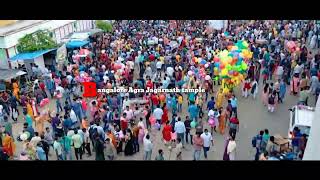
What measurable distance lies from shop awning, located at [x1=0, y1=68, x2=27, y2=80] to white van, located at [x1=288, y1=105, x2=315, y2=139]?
609 centimetres

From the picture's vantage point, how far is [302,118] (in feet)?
29.1

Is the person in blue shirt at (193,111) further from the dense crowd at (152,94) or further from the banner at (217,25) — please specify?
the banner at (217,25)

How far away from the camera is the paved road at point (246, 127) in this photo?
8906 millimetres

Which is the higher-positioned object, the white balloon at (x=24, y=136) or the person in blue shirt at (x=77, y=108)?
the person in blue shirt at (x=77, y=108)

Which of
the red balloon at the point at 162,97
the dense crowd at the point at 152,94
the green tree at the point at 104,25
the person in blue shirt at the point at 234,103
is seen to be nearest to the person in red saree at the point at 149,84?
the dense crowd at the point at 152,94

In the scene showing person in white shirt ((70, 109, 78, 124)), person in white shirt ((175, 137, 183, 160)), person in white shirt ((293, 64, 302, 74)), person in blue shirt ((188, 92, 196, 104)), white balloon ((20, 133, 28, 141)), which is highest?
person in white shirt ((293, 64, 302, 74))

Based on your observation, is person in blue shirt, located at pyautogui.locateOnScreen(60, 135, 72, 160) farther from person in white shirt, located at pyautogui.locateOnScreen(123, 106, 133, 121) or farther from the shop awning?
the shop awning

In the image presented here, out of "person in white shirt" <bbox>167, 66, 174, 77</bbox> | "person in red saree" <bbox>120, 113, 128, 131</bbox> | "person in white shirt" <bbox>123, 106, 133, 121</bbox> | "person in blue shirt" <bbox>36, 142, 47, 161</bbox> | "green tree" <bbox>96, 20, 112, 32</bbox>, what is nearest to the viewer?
"person in blue shirt" <bbox>36, 142, 47, 161</bbox>

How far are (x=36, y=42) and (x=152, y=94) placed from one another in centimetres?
359

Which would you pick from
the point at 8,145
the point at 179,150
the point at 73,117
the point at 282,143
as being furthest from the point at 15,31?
the point at 282,143

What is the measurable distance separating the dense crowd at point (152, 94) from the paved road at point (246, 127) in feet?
0.43

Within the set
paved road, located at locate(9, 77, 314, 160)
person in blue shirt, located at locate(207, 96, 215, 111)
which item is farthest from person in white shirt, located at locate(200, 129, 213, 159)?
person in blue shirt, located at locate(207, 96, 215, 111)

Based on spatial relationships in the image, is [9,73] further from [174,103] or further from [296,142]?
[296,142]

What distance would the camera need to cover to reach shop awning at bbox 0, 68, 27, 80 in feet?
34.1
